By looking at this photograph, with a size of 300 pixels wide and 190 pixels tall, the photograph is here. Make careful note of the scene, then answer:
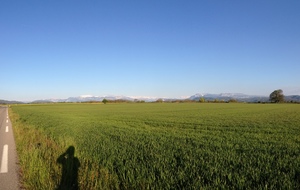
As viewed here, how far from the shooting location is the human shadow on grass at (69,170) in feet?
17.8

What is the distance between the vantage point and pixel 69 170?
627 centimetres

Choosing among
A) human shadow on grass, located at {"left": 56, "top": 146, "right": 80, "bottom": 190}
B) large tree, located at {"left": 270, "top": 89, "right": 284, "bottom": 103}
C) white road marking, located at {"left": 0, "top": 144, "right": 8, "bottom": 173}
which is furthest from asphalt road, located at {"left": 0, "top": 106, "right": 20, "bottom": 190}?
large tree, located at {"left": 270, "top": 89, "right": 284, "bottom": 103}

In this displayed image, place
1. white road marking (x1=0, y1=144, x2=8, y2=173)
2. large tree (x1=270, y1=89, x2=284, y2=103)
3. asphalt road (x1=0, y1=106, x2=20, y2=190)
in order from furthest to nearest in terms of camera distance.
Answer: large tree (x1=270, y1=89, x2=284, y2=103)
white road marking (x1=0, y1=144, x2=8, y2=173)
asphalt road (x1=0, y1=106, x2=20, y2=190)

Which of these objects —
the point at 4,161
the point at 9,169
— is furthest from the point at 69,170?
the point at 4,161

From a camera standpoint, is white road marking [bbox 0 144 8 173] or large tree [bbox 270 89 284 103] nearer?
white road marking [bbox 0 144 8 173]

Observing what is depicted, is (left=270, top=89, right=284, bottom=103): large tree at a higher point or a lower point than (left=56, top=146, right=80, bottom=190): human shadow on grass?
higher

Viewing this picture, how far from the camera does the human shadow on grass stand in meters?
5.42

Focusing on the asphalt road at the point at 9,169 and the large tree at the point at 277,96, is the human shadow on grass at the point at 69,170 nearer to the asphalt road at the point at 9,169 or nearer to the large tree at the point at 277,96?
the asphalt road at the point at 9,169

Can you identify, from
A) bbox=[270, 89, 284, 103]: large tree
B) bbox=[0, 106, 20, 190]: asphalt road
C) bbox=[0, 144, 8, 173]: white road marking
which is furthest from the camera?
bbox=[270, 89, 284, 103]: large tree

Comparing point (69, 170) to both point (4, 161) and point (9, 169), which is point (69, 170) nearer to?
point (9, 169)

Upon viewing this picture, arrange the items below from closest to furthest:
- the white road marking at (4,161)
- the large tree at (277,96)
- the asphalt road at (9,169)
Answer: the asphalt road at (9,169) < the white road marking at (4,161) < the large tree at (277,96)

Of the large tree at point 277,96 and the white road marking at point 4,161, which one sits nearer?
→ the white road marking at point 4,161

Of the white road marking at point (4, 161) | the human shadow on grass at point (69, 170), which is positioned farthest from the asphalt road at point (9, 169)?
the human shadow on grass at point (69, 170)

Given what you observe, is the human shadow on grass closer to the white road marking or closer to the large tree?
the white road marking
